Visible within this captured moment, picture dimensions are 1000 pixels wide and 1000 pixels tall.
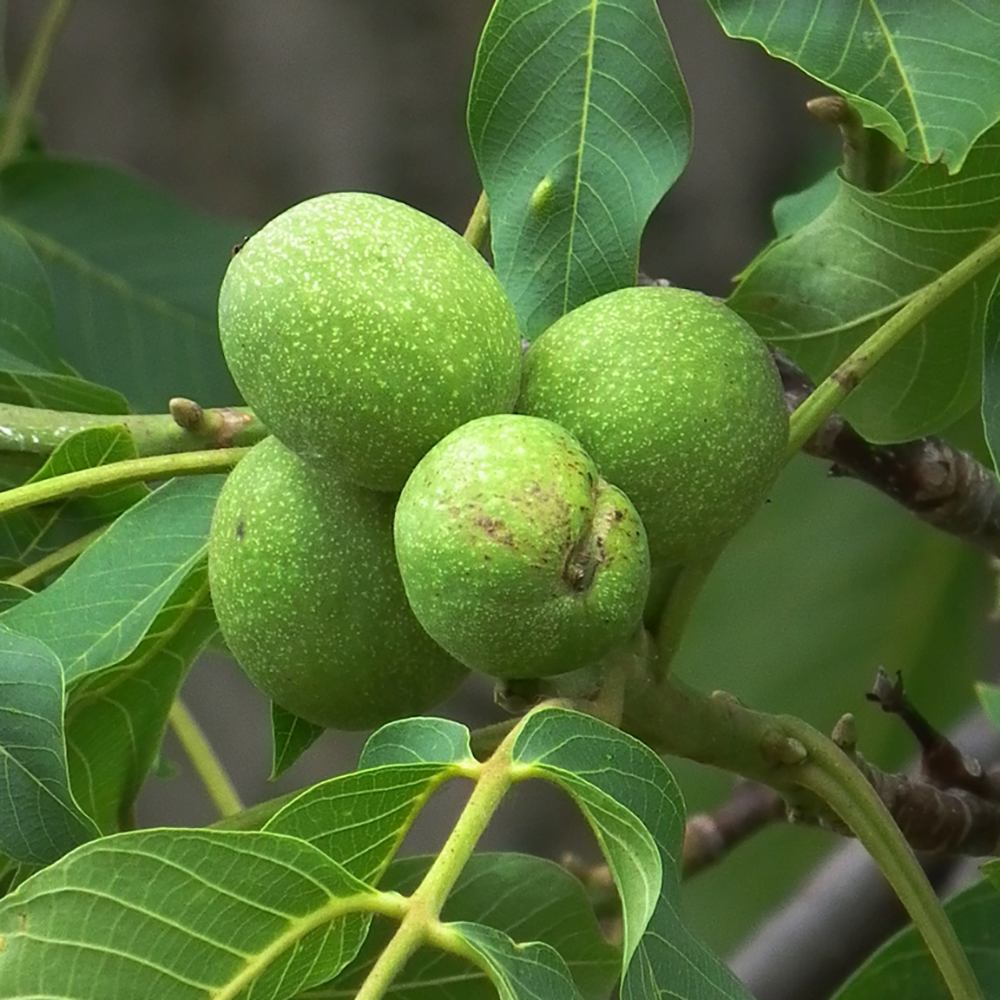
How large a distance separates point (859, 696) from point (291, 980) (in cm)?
110

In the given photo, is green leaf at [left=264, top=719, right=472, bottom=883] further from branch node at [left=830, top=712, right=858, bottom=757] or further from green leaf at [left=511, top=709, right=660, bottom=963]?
branch node at [left=830, top=712, right=858, bottom=757]

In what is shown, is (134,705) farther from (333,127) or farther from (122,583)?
(333,127)

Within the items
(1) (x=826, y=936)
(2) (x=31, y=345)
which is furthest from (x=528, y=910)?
(1) (x=826, y=936)

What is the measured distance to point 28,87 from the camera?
1287mm

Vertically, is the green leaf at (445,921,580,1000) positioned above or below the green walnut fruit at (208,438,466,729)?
below

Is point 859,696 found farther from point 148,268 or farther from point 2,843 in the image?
point 2,843

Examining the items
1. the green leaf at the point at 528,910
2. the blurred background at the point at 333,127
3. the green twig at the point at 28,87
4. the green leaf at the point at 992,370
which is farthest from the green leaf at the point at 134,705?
the blurred background at the point at 333,127

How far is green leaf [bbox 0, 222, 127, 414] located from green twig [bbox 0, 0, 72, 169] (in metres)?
0.33

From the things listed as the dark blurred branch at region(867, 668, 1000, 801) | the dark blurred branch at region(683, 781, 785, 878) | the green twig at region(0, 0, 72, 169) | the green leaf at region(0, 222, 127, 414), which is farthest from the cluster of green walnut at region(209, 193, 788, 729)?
the green twig at region(0, 0, 72, 169)

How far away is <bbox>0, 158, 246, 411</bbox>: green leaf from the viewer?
129 centimetres

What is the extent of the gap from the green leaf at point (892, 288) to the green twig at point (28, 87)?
74 cm

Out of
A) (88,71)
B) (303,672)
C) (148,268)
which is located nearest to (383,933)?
(303,672)

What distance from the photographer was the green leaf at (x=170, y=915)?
51 cm

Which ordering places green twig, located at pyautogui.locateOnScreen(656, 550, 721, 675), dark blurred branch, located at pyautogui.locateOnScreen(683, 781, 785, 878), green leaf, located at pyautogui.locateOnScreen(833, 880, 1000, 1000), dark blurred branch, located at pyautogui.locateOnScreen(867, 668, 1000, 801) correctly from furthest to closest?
1. dark blurred branch, located at pyautogui.locateOnScreen(683, 781, 785, 878)
2. dark blurred branch, located at pyautogui.locateOnScreen(867, 668, 1000, 801)
3. green leaf, located at pyautogui.locateOnScreen(833, 880, 1000, 1000)
4. green twig, located at pyautogui.locateOnScreen(656, 550, 721, 675)
